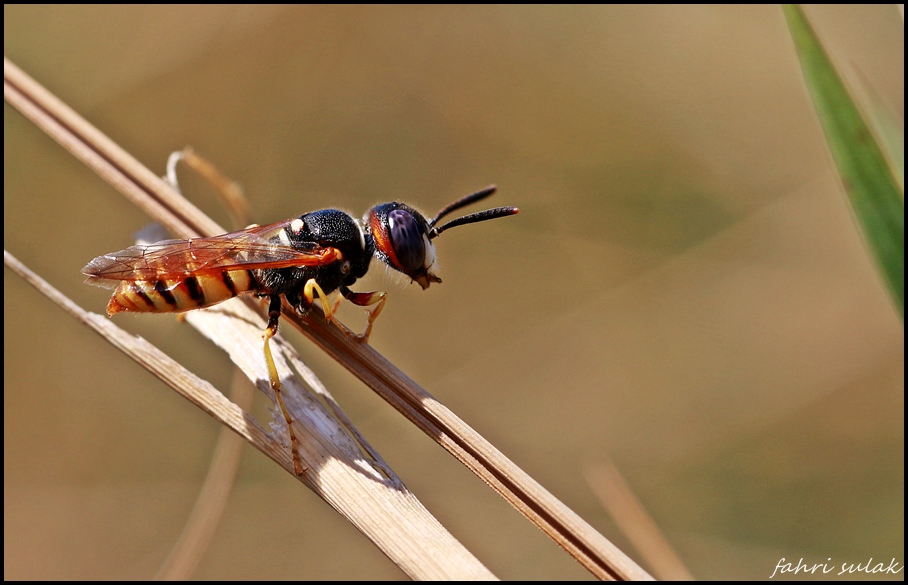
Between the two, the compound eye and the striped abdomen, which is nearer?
the striped abdomen

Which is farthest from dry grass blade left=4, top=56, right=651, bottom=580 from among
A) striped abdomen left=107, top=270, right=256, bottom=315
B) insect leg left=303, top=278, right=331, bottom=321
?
→ striped abdomen left=107, top=270, right=256, bottom=315

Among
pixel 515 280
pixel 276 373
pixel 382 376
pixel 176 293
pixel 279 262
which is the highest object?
pixel 176 293

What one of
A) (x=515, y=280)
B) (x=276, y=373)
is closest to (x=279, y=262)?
(x=276, y=373)

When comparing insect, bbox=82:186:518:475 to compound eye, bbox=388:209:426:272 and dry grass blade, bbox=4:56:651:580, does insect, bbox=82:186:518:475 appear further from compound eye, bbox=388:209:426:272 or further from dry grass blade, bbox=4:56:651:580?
dry grass blade, bbox=4:56:651:580

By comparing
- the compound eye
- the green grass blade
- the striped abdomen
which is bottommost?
the green grass blade

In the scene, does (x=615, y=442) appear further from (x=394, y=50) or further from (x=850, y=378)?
(x=394, y=50)

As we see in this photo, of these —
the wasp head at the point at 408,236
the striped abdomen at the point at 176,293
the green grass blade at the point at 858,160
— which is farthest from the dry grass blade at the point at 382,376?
the green grass blade at the point at 858,160

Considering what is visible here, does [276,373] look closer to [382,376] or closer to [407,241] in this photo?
[382,376]

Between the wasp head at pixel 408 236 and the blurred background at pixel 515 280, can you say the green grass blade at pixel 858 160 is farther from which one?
the blurred background at pixel 515 280
